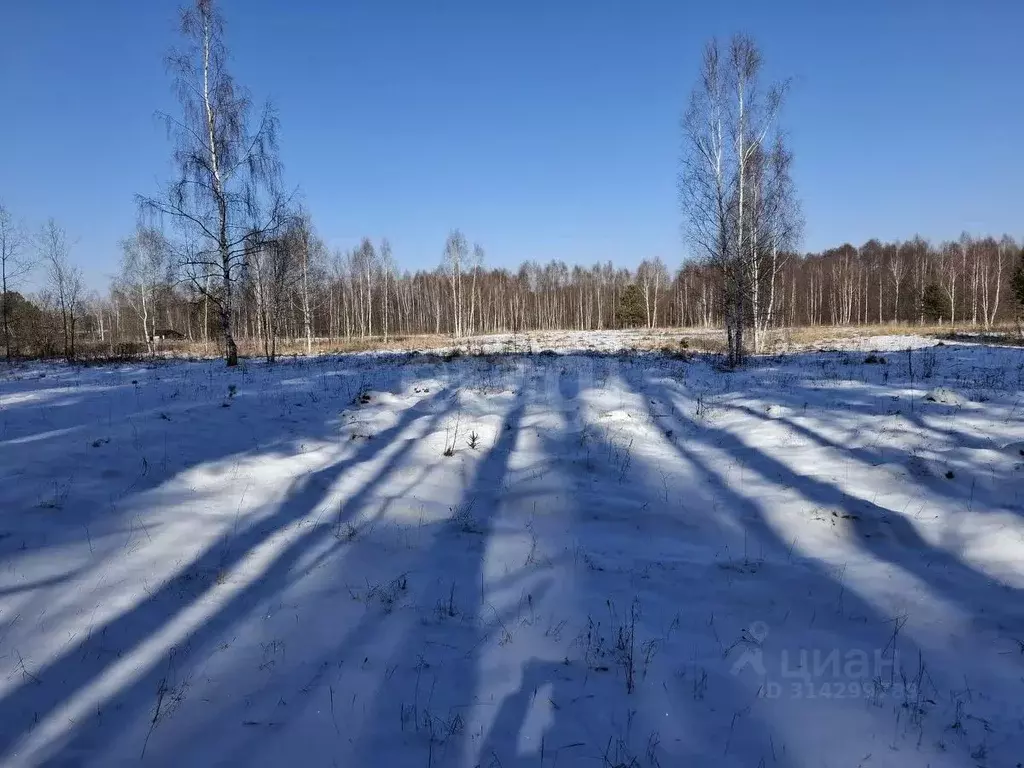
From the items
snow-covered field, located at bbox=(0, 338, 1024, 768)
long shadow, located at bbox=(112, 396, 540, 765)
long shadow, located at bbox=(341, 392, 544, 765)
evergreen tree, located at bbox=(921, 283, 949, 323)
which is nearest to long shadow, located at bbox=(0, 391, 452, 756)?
snow-covered field, located at bbox=(0, 338, 1024, 768)

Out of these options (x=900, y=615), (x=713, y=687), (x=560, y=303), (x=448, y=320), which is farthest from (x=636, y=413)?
(x=560, y=303)

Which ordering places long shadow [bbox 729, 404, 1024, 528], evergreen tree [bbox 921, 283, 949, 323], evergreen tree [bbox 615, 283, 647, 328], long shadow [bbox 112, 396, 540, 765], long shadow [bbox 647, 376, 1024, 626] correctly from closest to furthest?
long shadow [bbox 112, 396, 540, 765], long shadow [bbox 647, 376, 1024, 626], long shadow [bbox 729, 404, 1024, 528], evergreen tree [bbox 921, 283, 949, 323], evergreen tree [bbox 615, 283, 647, 328]

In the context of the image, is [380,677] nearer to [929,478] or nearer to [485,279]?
[929,478]

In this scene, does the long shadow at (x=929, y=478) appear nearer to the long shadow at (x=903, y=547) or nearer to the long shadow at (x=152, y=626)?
the long shadow at (x=903, y=547)

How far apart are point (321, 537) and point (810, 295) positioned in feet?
247

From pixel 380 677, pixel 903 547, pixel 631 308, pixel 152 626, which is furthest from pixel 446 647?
pixel 631 308

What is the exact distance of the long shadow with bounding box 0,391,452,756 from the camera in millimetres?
2652

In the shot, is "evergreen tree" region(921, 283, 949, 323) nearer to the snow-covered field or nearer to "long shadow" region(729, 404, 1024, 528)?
the snow-covered field

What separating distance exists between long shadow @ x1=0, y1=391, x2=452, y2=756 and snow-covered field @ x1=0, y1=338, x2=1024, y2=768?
0.06 feet

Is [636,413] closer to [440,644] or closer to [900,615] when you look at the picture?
[900,615]

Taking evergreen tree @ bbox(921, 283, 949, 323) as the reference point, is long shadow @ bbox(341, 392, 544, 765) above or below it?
below

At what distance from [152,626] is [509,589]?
2.27 meters

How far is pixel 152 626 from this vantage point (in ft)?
10.9

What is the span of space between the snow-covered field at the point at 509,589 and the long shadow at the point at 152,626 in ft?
0.06
